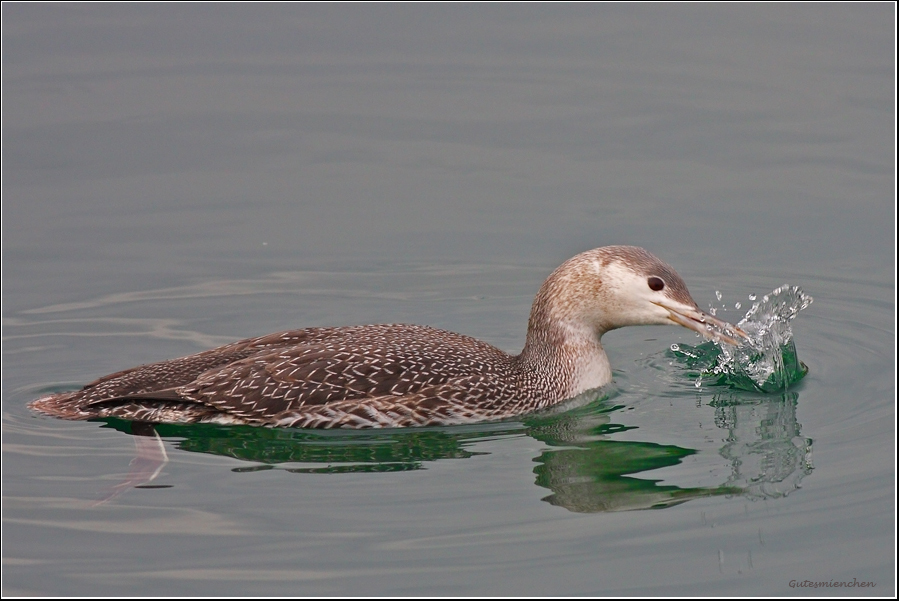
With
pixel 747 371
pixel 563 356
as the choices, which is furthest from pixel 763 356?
pixel 563 356

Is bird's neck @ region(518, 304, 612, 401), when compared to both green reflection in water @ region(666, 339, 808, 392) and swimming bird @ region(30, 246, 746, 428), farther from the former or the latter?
green reflection in water @ region(666, 339, 808, 392)

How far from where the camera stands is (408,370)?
9586 millimetres

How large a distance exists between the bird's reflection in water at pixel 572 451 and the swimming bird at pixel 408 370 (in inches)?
4.0

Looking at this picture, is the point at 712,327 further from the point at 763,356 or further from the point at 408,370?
the point at 408,370

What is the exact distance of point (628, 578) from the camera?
7.56 metres

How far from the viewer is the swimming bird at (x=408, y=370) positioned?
9.45m

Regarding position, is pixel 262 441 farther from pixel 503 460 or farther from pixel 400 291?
pixel 400 291

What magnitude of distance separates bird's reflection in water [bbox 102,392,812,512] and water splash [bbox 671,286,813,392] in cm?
24

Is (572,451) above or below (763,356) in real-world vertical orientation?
below

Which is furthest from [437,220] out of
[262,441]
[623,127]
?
[262,441]

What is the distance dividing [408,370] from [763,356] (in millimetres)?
2554

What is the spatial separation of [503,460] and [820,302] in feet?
12.9

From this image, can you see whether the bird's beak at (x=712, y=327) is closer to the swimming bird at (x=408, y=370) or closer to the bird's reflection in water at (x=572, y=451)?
the swimming bird at (x=408, y=370)

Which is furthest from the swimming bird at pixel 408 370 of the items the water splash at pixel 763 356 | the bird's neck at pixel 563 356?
the water splash at pixel 763 356
